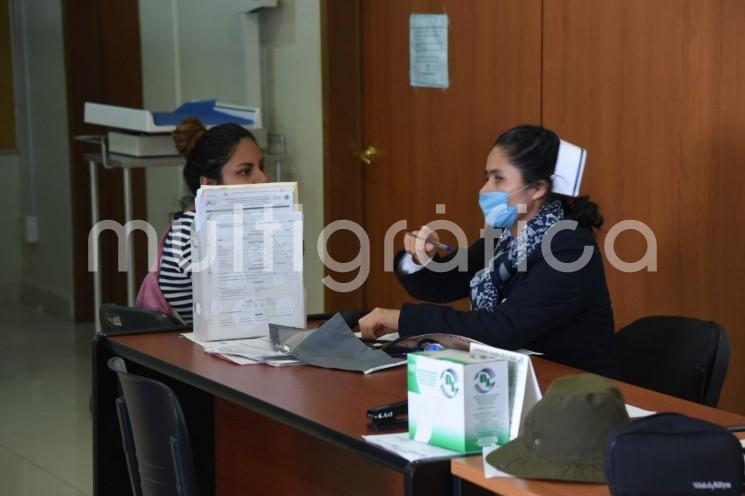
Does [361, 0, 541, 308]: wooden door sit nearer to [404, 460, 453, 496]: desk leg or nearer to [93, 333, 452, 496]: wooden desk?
[93, 333, 452, 496]: wooden desk

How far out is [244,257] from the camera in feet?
9.41

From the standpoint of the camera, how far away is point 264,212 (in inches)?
113

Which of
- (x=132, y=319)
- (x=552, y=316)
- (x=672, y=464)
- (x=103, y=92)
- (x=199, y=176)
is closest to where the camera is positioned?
(x=672, y=464)

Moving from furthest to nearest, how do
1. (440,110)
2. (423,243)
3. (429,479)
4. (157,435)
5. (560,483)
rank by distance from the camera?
(440,110)
(423,243)
(157,435)
(429,479)
(560,483)

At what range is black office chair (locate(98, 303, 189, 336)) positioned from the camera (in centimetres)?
323

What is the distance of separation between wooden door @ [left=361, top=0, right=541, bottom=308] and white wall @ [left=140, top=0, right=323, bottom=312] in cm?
22

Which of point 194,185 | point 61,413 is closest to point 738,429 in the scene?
point 194,185

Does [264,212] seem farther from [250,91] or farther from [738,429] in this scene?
[250,91]

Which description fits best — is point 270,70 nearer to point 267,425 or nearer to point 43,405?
point 43,405

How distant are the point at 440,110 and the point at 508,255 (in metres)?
1.58

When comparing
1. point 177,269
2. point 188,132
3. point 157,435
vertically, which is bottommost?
point 157,435

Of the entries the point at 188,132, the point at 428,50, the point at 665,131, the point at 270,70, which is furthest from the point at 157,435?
the point at 270,70

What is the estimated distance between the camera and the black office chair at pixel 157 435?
240 cm

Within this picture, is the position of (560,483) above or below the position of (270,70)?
below
